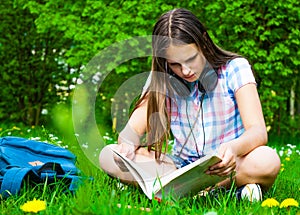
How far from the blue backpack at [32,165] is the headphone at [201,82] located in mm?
583

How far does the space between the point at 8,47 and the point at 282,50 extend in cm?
417

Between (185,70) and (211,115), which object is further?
(211,115)

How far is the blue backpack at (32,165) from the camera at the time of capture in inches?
85.4

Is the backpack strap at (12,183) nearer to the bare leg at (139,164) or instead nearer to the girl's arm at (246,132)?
the bare leg at (139,164)

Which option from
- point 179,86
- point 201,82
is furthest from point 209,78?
point 179,86

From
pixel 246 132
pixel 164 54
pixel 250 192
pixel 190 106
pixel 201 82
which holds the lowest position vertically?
pixel 250 192

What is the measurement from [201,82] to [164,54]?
0.24 meters

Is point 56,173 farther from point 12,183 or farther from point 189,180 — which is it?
point 189,180

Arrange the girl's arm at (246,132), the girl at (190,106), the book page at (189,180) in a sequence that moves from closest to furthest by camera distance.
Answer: the book page at (189,180) → the girl's arm at (246,132) → the girl at (190,106)

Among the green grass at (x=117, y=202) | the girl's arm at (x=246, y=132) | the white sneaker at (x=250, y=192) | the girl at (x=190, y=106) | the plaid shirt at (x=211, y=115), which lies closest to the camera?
the green grass at (x=117, y=202)

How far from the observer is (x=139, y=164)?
2.52 m

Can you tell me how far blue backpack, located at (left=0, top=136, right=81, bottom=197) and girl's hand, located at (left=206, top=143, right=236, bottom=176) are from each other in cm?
49

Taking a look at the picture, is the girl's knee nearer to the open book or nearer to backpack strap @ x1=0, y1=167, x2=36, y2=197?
the open book

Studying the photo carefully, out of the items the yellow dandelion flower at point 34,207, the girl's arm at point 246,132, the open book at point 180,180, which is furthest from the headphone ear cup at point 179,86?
the yellow dandelion flower at point 34,207
